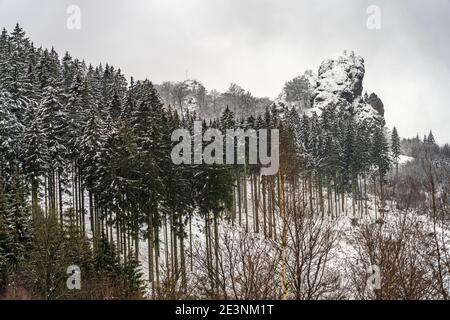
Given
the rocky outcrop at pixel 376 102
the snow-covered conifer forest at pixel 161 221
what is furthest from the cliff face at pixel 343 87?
the snow-covered conifer forest at pixel 161 221

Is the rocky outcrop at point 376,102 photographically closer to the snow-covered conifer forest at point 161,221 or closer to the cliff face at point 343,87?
the cliff face at point 343,87

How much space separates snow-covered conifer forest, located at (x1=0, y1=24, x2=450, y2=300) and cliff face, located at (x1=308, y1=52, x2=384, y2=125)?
6809 cm

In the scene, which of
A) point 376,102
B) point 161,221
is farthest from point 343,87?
point 161,221

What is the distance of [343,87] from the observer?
135375 mm

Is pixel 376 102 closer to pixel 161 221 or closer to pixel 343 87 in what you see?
pixel 343 87

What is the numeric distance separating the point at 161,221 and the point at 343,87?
4469 inches

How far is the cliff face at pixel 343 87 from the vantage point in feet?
433

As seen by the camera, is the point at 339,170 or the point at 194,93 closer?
the point at 339,170

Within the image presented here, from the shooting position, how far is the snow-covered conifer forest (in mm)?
11070

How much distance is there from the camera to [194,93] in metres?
166

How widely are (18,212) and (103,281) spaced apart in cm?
942
